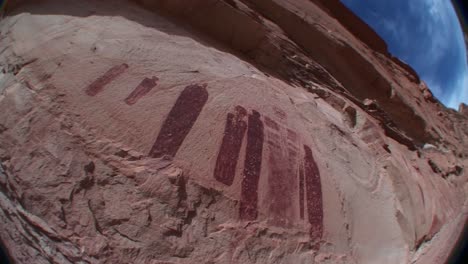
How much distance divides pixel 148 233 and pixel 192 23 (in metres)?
1.70

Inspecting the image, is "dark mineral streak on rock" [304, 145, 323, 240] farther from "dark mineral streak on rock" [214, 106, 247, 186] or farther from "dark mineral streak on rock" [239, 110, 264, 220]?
"dark mineral streak on rock" [214, 106, 247, 186]

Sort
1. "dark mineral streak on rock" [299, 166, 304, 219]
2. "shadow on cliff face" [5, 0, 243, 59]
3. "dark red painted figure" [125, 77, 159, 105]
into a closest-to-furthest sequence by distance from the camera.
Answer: "dark red painted figure" [125, 77, 159, 105] → "dark mineral streak on rock" [299, 166, 304, 219] → "shadow on cliff face" [5, 0, 243, 59]

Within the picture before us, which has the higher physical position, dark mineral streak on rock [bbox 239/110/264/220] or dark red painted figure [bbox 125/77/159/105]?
dark red painted figure [bbox 125/77/159/105]

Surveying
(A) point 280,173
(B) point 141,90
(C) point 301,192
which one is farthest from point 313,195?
(B) point 141,90

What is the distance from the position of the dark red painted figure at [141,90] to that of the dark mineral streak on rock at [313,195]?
3.16ft

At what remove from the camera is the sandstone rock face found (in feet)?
5.35

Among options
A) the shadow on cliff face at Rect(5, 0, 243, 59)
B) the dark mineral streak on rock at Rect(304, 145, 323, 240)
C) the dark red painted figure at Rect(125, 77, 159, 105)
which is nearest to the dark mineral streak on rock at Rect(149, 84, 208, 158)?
the dark red painted figure at Rect(125, 77, 159, 105)

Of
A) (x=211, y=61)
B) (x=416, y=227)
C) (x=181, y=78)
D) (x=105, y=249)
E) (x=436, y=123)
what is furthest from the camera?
(x=436, y=123)

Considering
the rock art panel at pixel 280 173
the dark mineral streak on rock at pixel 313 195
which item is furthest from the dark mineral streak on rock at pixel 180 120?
the dark mineral streak on rock at pixel 313 195

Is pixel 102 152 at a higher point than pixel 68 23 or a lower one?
lower

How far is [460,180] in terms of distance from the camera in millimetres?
3857

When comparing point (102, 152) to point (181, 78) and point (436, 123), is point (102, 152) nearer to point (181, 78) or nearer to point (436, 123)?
point (181, 78)

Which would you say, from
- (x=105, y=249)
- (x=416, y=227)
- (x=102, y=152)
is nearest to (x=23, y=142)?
(x=102, y=152)

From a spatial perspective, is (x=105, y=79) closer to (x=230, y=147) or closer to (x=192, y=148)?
(x=192, y=148)
